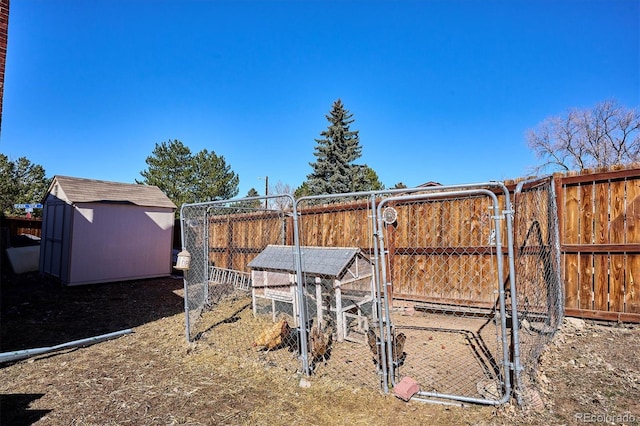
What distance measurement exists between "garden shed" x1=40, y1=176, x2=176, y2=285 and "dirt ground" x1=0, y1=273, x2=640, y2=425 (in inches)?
180

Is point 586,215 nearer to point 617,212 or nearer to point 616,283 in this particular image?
point 617,212

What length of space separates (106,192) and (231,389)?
1003 centimetres

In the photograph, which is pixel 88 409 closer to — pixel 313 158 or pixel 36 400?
pixel 36 400

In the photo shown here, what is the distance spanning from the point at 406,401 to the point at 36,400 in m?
4.03

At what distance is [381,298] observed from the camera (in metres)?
4.70

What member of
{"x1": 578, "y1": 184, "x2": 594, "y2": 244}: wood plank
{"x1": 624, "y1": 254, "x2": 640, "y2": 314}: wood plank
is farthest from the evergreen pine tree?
{"x1": 624, "y1": 254, "x2": 640, "y2": 314}: wood plank

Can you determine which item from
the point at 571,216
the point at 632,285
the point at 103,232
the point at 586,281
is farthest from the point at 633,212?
the point at 103,232

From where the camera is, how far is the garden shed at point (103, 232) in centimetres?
991

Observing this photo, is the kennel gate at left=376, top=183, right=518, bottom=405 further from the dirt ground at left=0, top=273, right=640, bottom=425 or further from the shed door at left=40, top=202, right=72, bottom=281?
the shed door at left=40, top=202, right=72, bottom=281

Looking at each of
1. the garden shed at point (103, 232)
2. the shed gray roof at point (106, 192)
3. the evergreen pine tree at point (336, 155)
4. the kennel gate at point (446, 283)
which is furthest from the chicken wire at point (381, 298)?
the evergreen pine tree at point (336, 155)

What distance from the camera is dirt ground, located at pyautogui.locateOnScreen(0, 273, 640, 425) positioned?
3.07 m

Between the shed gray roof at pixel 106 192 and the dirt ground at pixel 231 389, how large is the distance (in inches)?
211

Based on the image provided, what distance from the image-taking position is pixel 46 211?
38.4 feet

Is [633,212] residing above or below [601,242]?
above
